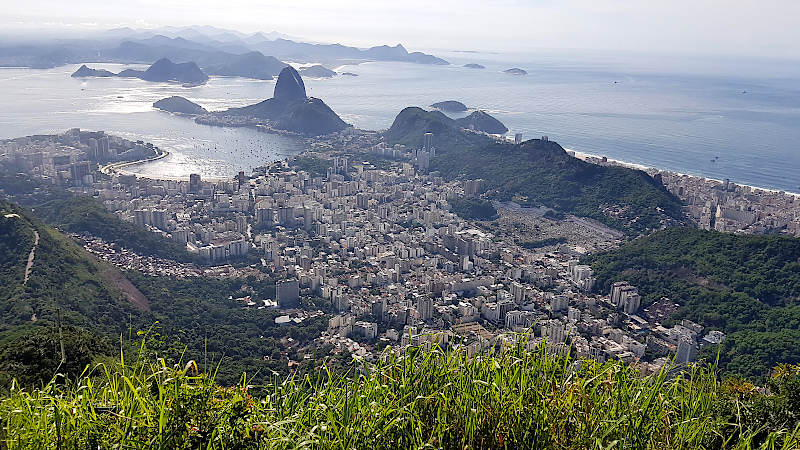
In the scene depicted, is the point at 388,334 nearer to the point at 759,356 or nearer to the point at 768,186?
the point at 759,356

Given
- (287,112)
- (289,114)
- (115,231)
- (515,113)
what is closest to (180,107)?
(287,112)

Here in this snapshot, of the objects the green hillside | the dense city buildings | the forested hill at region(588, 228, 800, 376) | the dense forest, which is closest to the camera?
the dense forest

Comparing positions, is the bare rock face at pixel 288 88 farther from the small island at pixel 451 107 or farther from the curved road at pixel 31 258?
the curved road at pixel 31 258

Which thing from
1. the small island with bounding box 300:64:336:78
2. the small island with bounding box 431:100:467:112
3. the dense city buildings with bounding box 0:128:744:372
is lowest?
the dense city buildings with bounding box 0:128:744:372

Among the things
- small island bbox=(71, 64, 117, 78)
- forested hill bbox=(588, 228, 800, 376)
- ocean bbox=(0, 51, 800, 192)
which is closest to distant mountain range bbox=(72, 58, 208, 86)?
small island bbox=(71, 64, 117, 78)

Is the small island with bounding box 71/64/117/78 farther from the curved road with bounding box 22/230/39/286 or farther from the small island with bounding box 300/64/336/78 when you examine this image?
the curved road with bounding box 22/230/39/286
